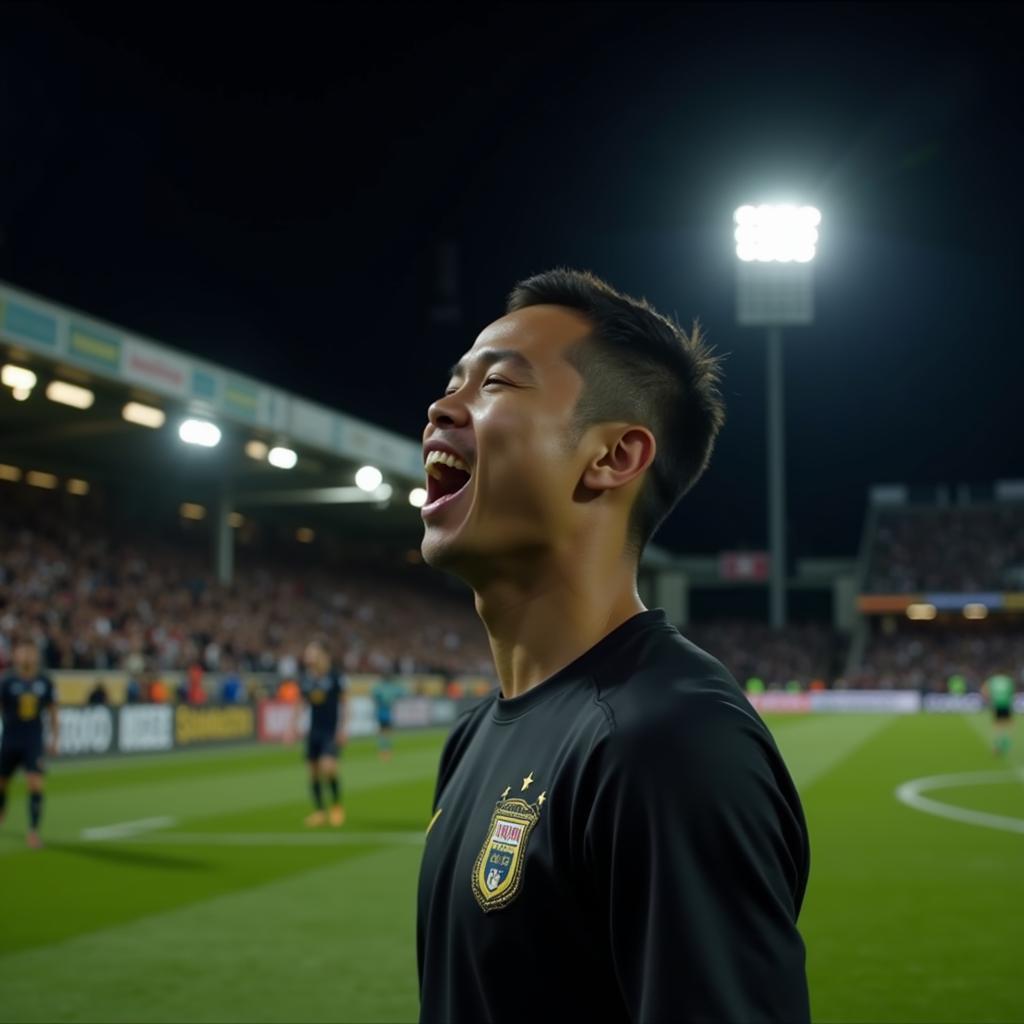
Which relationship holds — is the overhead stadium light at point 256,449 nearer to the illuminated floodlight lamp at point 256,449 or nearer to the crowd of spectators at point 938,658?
the illuminated floodlight lamp at point 256,449

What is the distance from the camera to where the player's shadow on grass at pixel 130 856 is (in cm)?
1195

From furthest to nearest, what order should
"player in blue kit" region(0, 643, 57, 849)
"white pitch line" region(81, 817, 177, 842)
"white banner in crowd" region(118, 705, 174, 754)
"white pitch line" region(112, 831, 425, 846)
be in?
"white banner in crowd" region(118, 705, 174, 754) < "white pitch line" region(81, 817, 177, 842) < "white pitch line" region(112, 831, 425, 846) < "player in blue kit" region(0, 643, 57, 849)

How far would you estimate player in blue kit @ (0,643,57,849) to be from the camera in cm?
1305

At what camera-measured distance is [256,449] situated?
34.2 meters

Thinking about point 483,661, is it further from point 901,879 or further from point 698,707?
point 698,707

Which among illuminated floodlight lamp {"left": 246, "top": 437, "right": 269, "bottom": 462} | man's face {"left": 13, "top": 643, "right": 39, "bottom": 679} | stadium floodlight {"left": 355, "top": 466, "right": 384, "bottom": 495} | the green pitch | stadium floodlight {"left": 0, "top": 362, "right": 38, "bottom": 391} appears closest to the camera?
the green pitch

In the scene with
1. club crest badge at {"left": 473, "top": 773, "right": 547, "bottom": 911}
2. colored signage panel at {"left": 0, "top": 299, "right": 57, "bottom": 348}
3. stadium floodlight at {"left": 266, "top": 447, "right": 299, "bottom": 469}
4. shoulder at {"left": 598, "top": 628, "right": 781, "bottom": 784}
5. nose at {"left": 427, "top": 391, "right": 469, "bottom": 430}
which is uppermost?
colored signage panel at {"left": 0, "top": 299, "right": 57, "bottom": 348}

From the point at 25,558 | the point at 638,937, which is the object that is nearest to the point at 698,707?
the point at 638,937

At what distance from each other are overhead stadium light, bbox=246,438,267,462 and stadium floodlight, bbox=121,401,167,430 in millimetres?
3194

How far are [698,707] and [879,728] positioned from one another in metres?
Answer: 40.9

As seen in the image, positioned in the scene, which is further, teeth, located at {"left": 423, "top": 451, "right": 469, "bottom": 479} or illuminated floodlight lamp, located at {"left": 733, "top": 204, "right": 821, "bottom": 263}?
illuminated floodlight lamp, located at {"left": 733, "top": 204, "right": 821, "bottom": 263}

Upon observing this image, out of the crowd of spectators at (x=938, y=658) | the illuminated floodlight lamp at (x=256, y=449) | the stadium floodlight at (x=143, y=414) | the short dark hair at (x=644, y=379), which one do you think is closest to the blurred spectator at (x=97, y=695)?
the stadium floodlight at (x=143, y=414)

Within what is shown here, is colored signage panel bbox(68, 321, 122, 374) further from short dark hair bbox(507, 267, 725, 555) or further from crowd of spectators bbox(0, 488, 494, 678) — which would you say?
short dark hair bbox(507, 267, 725, 555)

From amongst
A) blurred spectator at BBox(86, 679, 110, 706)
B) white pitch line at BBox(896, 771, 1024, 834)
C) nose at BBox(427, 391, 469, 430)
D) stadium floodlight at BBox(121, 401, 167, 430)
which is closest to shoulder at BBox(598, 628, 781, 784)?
nose at BBox(427, 391, 469, 430)
